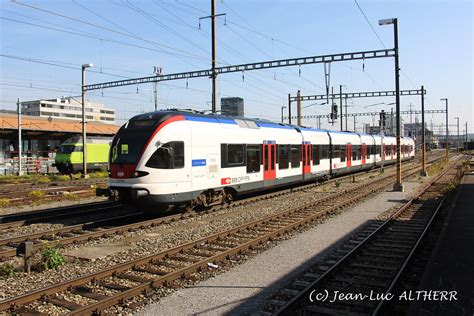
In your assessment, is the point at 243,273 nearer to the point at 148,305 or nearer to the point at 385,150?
the point at 148,305

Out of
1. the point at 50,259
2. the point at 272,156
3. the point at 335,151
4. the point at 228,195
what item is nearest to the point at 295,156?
the point at 272,156

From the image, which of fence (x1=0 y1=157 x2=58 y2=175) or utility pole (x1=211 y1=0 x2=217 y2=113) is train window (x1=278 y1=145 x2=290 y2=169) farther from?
fence (x1=0 y1=157 x2=58 y2=175)

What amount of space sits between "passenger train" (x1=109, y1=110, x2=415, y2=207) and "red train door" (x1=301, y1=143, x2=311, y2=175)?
0.34 ft

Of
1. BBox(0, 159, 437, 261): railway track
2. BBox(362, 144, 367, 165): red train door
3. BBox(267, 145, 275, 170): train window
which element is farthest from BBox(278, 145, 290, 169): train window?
BBox(362, 144, 367, 165): red train door

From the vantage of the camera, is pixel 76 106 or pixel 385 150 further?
pixel 76 106

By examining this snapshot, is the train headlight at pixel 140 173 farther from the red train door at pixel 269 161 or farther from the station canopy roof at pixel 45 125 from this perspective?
the station canopy roof at pixel 45 125

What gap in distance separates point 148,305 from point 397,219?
9.03m

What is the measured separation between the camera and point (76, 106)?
5477 inches

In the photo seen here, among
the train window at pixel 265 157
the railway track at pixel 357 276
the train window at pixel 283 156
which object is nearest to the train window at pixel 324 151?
the train window at pixel 283 156

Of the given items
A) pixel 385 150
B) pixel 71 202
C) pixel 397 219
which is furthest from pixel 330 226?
pixel 385 150

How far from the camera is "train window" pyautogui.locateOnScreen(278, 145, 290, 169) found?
1901cm

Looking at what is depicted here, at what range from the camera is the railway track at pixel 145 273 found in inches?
239

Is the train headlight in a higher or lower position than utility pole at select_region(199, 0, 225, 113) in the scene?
lower

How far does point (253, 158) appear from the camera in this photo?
16.8 meters
